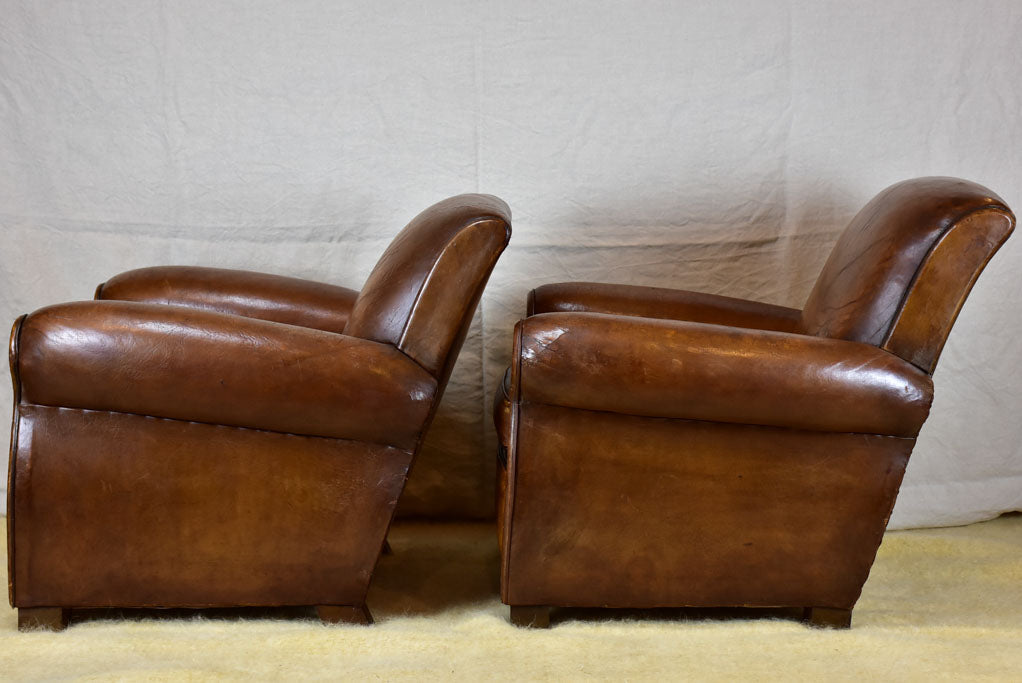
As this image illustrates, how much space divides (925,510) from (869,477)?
3.69ft

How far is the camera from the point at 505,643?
169 centimetres

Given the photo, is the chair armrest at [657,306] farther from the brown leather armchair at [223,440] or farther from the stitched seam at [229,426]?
the stitched seam at [229,426]

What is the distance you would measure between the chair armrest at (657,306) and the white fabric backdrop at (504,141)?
0.37m

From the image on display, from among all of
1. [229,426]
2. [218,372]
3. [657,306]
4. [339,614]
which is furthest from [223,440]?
[657,306]

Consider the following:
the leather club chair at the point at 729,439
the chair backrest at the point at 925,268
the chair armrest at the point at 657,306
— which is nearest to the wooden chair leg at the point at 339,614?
the leather club chair at the point at 729,439

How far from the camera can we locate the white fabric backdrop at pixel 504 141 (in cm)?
253

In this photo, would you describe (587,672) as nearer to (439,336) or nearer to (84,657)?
(439,336)

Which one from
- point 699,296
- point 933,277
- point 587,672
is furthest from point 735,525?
point 699,296

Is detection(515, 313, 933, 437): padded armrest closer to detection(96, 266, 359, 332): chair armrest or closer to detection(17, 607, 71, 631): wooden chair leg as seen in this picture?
detection(96, 266, 359, 332): chair armrest

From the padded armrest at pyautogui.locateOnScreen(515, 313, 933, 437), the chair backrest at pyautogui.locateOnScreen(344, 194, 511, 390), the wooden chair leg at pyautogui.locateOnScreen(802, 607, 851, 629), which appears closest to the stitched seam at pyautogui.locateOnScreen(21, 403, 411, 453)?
the chair backrest at pyautogui.locateOnScreen(344, 194, 511, 390)

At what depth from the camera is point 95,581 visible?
5.38 ft

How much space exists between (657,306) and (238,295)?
3.31 ft

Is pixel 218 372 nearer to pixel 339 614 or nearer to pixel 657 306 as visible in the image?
pixel 339 614

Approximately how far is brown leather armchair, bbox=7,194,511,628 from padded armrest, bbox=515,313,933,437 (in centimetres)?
21
